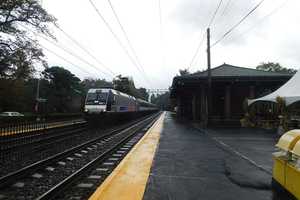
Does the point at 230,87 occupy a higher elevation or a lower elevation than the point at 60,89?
lower

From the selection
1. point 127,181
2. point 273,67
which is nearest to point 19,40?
point 127,181

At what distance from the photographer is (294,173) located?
16.0 ft

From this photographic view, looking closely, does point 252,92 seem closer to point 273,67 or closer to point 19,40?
point 19,40

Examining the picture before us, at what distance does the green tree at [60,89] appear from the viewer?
2471 inches

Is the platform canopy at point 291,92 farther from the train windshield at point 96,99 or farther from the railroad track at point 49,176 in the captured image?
the train windshield at point 96,99

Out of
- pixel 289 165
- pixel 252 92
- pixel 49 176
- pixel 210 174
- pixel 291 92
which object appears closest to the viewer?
pixel 289 165

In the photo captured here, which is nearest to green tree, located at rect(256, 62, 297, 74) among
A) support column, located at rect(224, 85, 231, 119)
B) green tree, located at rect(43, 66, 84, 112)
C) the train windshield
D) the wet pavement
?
green tree, located at rect(43, 66, 84, 112)

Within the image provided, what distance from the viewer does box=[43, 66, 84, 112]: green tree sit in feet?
206

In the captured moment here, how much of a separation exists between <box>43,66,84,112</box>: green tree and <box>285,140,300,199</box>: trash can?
6037 centimetres

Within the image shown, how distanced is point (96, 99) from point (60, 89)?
137 feet

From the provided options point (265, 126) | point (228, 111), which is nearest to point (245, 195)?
point (265, 126)

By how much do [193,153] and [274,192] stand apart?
5.22 meters

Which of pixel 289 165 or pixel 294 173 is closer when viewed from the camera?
pixel 294 173

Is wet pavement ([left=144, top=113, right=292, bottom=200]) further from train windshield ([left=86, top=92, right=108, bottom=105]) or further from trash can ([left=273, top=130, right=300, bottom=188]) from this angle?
train windshield ([left=86, top=92, right=108, bottom=105])
